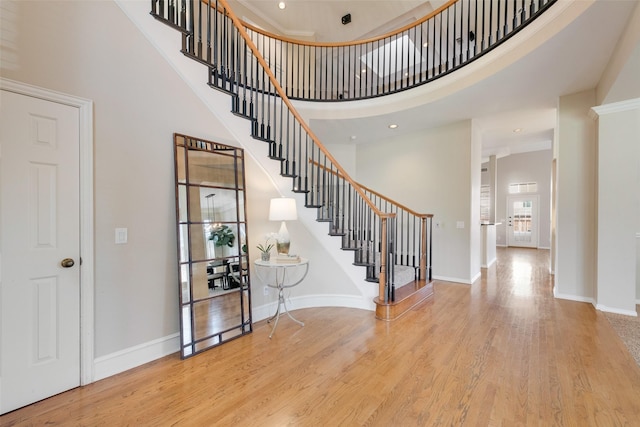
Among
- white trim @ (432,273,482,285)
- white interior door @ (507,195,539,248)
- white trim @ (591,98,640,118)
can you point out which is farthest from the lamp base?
white interior door @ (507,195,539,248)

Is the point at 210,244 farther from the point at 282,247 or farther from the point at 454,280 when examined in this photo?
the point at 454,280

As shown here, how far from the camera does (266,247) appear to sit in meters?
3.27

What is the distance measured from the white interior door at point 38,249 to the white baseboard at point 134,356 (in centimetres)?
14

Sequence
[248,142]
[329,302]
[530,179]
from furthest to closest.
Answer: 1. [530,179]
2. [329,302]
3. [248,142]

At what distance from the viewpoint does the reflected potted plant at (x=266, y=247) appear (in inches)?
119

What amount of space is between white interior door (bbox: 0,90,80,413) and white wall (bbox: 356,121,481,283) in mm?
5215

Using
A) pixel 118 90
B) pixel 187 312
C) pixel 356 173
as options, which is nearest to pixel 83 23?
pixel 118 90

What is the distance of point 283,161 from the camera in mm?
3535

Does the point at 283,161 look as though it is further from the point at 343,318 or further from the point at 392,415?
the point at 392,415

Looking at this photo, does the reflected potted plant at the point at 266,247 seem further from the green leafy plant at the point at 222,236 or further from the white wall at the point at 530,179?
the white wall at the point at 530,179

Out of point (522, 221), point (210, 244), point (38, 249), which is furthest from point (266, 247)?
point (522, 221)

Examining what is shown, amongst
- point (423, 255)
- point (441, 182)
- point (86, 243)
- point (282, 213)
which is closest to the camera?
point (86, 243)

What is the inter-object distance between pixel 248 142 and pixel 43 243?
76.9 inches

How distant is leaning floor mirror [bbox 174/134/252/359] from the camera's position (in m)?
2.48
